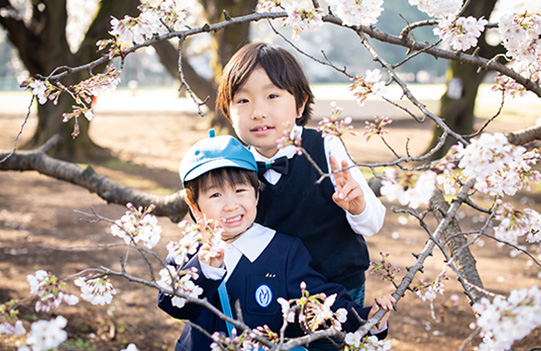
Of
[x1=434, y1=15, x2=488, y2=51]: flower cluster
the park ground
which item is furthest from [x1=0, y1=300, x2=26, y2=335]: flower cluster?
[x1=434, y1=15, x2=488, y2=51]: flower cluster

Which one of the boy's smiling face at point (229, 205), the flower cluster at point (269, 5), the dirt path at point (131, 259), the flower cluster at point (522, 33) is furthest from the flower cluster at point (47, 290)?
the flower cluster at point (522, 33)

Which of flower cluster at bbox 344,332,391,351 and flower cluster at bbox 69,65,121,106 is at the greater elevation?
flower cluster at bbox 69,65,121,106

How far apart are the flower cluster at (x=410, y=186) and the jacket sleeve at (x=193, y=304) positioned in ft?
2.38

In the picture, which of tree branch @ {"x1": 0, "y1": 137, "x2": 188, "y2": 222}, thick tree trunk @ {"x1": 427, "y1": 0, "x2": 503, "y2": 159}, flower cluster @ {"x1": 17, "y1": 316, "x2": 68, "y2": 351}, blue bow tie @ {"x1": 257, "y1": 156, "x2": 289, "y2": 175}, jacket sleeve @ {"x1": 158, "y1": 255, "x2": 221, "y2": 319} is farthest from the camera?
thick tree trunk @ {"x1": 427, "y1": 0, "x2": 503, "y2": 159}

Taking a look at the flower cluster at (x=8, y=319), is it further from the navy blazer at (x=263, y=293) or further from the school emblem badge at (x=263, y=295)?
the school emblem badge at (x=263, y=295)

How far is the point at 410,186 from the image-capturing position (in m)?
1.12

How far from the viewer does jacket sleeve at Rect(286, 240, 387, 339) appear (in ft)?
5.65

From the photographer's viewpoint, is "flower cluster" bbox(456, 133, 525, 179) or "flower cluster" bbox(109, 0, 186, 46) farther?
"flower cluster" bbox(109, 0, 186, 46)

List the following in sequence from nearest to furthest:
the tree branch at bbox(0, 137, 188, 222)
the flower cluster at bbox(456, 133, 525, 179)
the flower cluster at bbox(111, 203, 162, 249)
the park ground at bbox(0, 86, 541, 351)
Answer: the flower cluster at bbox(456, 133, 525, 179), the flower cluster at bbox(111, 203, 162, 249), the tree branch at bbox(0, 137, 188, 222), the park ground at bbox(0, 86, 541, 351)

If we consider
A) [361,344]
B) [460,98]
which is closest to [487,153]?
[361,344]

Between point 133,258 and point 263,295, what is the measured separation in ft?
13.2

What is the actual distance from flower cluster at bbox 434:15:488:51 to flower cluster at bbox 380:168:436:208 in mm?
782

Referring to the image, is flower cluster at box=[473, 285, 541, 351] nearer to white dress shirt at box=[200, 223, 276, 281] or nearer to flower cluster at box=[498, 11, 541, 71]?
white dress shirt at box=[200, 223, 276, 281]

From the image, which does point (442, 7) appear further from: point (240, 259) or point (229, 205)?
point (240, 259)
